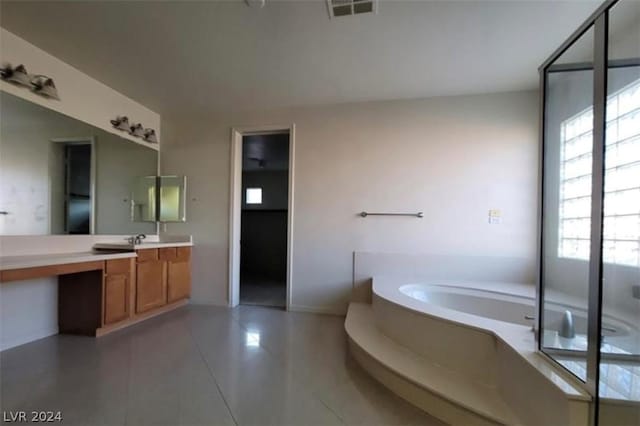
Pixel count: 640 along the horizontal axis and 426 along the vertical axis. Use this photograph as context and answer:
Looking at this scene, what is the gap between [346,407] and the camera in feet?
5.53

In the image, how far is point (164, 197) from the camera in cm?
387

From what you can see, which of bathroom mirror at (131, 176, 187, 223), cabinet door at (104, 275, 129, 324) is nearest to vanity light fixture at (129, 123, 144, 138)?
bathroom mirror at (131, 176, 187, 223)

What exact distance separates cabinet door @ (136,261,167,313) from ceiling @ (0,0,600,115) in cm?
197

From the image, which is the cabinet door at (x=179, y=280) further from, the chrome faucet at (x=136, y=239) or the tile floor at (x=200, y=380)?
the tile floor at (x=200, y=380)

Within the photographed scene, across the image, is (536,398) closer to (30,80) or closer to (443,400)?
(443,400)

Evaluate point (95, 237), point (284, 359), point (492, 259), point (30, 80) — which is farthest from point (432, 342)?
point (30, 80)

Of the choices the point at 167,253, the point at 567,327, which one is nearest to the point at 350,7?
the point at 567,327

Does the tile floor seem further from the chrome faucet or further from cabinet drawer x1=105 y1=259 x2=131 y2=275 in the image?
the chrome faucet

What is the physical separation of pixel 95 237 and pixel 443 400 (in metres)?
3.55

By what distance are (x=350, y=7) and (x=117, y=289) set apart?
10.3 ft

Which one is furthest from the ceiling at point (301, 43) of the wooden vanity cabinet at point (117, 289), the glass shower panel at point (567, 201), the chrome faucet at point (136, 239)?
the wooden vanity cabinet at point (117, 289)

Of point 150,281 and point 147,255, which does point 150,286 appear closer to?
point 150,281

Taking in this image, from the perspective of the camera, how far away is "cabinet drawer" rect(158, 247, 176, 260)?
3.38m

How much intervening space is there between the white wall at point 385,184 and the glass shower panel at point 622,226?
1.66m
